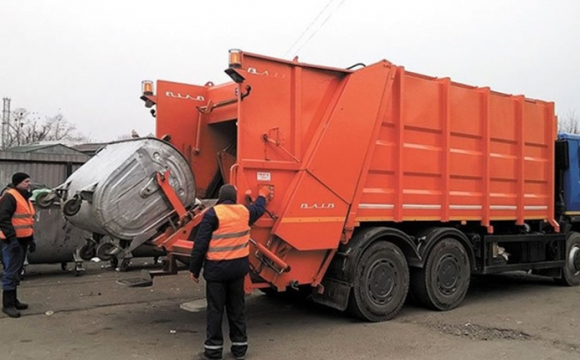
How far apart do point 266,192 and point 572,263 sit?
20.3 feet

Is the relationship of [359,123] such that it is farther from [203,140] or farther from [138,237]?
[138,237]

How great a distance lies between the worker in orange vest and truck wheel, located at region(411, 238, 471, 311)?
4836 millimetres

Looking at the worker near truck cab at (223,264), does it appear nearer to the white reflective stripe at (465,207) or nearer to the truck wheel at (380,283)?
the truck wheel at (380,283)

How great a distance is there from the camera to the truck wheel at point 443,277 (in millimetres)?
6648

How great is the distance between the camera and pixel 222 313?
481 centimetres

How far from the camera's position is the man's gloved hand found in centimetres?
534

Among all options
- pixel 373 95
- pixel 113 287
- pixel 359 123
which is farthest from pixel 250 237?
pixel 113 287

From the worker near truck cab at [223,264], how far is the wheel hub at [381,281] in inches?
71.2

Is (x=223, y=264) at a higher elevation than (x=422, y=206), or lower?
lower

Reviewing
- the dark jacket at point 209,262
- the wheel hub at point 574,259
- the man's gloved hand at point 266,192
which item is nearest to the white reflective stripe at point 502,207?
the wheel hub at point 574,259

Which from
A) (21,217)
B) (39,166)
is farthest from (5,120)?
(21,217)

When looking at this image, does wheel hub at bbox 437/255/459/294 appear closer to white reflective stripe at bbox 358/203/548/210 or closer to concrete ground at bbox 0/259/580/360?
concrete ground at bbox 0/259/580/360

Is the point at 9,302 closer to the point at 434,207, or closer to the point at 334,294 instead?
the point at 334,294

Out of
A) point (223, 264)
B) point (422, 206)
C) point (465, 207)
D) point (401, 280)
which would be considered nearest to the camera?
point (223, 264)
